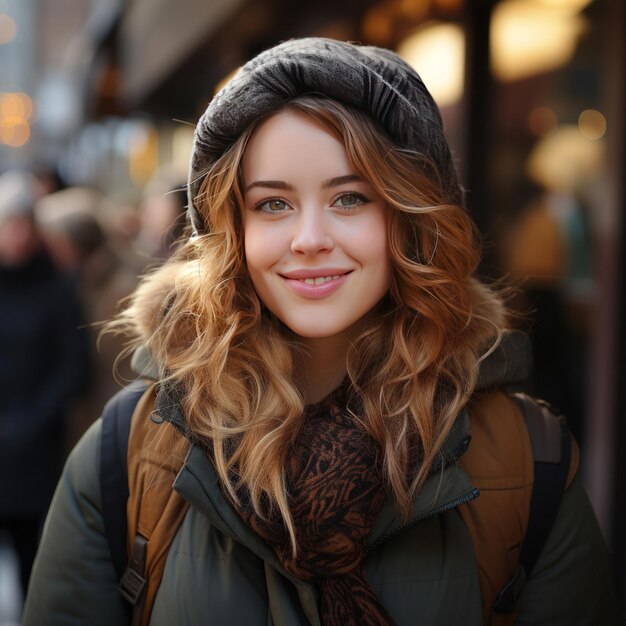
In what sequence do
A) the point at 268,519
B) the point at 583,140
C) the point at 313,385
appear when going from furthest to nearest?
1. the point at 583,140
2. the point at 313,385
3. the point at 268,519

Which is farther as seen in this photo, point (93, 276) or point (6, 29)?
point (6, 29)

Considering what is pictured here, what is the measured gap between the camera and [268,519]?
5.83 feet

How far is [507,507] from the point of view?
188 centimetres

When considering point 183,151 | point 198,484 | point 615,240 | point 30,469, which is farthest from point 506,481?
point 183,151

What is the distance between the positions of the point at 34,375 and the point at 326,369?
2.72 metres

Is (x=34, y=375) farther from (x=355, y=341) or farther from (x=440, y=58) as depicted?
(x=440, y=58)

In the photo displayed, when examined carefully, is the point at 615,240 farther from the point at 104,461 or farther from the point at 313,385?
the point at 104,461

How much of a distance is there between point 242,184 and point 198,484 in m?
0.65

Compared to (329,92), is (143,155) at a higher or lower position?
lower

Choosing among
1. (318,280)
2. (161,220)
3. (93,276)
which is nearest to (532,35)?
(161,220)

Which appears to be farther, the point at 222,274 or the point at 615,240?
the point at 615,240

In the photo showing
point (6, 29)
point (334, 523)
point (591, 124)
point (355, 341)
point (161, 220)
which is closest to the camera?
point (334, 523)

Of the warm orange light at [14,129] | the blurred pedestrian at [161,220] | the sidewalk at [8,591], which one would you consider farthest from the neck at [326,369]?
the warm orange light at [14,129]

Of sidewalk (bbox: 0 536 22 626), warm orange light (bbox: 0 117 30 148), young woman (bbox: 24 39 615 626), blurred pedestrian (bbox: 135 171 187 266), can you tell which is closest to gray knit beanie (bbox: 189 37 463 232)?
young woman (bbox: 24 39 615 626)
